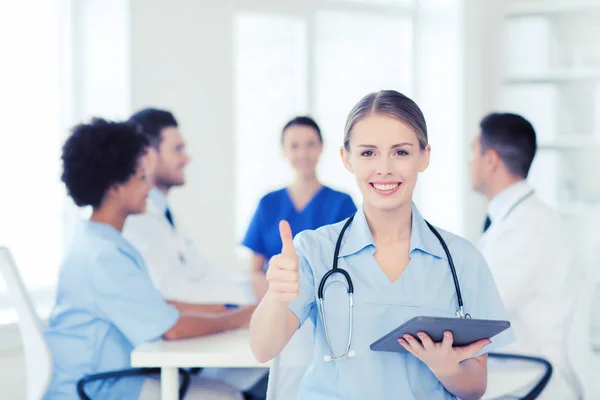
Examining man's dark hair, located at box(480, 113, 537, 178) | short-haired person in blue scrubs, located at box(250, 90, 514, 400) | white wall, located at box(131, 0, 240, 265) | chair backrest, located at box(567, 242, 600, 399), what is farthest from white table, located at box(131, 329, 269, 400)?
white wall, located at box(131, 0, 240, 265)

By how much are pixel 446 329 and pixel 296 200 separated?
1873 mm

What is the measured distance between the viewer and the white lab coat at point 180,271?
266cm

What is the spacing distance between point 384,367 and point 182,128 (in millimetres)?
2823

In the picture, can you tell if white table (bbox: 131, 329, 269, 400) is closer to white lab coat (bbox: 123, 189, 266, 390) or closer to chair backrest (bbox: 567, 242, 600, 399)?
white lab coat (bbox: 123, 189, 266, 390)

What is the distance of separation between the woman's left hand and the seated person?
37.0 inches

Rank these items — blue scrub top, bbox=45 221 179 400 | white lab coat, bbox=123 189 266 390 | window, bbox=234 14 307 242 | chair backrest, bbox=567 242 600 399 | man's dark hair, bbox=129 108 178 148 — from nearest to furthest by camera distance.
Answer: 1. blue scrub top, bbox=45 221 179 400
2. chair backrest, bbox=567 242 600 399
3. white lab coat, bbox=123 189 266 390
4. man's dark hair, bbox=129 108 178 148
5. window, bbox=234 14 307 242

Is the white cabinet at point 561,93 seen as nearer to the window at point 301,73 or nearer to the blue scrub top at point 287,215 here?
the window at point 301,73

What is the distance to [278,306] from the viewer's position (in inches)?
55.6

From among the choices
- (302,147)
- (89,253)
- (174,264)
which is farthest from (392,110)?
(302,147)

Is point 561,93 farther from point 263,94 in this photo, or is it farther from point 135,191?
point 135,191

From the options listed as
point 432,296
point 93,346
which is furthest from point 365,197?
point 93,346

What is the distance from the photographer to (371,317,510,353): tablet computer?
133 centimetres

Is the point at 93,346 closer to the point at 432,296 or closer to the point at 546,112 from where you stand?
the point at 432,296

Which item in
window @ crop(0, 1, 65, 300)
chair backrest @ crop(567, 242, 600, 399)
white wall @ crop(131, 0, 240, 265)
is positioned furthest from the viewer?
white wall @ crop(131, 0, 240, 265)
